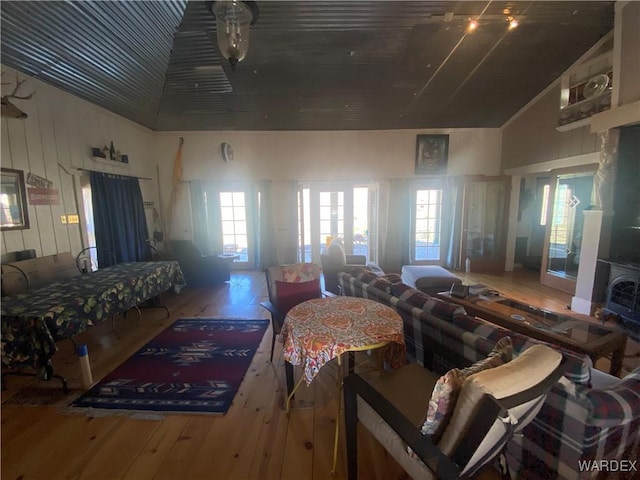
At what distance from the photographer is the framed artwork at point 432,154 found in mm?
5441

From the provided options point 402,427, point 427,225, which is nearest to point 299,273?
point 402,427

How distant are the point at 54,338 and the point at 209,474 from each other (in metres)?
→ 1.54

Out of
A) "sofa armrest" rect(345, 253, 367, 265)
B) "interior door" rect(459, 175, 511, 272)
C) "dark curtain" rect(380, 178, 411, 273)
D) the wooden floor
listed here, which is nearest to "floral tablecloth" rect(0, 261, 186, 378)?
the wooden floor

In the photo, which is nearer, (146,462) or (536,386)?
(536,386)

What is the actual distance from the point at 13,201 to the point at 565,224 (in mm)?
7096

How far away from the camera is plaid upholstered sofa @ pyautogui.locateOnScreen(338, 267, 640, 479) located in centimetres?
99

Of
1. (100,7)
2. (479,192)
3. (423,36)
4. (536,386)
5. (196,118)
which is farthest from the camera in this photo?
(479,192)

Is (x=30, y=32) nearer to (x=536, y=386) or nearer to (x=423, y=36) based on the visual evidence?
(x=423, y=36)

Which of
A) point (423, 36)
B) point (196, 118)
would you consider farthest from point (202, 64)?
point (423, 36)

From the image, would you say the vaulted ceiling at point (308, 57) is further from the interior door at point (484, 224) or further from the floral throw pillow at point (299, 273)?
the floral throw pillow at point (299, 273)

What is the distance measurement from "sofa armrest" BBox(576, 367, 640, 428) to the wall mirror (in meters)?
4.45

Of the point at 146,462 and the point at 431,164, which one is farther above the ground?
the point at 431,164

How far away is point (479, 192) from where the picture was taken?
542cm

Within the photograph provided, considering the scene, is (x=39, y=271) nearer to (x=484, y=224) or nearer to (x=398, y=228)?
(x=398, y=228)
